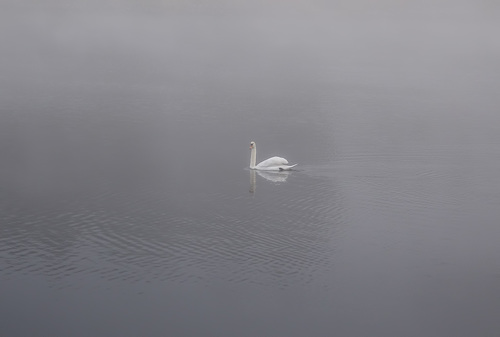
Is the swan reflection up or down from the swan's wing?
down

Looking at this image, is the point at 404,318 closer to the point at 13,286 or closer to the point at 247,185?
the point at 13,286

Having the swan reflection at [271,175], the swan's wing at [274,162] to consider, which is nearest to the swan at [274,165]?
the swan's wing at [274,162]

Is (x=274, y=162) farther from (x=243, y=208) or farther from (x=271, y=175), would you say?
(x=243, y=208)

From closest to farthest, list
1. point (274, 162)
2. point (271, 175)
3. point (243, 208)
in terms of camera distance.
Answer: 1. point (243, 208)
2. point (271, 175)
3. point (274, 162)

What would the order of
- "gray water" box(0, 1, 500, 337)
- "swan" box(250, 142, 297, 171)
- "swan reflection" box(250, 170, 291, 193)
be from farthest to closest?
1. "swan" box(250, 142, 297, 171)
2. "swan reflection" box(250, 170, 291, 193)
3. "gray water" box(0, 1, 500, 337)

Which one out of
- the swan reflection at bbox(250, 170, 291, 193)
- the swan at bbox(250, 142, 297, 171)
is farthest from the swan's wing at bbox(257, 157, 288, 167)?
the swan reflection at bbox(250, 170, 291, 193)

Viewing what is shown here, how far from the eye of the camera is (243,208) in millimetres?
19391

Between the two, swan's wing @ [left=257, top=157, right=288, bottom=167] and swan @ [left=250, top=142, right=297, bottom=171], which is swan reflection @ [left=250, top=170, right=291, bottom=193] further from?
swan's wing @ [left=257, top=157, right=288, bottom=167]

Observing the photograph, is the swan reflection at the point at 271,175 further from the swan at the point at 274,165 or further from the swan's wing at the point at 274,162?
Result: the swan's wing at the point at 274,162

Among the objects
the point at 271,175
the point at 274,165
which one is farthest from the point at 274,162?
the point at 271,175

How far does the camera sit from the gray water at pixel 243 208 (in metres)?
14.1

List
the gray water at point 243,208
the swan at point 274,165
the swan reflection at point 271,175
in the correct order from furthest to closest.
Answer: the swan at point 274,165 → the swan reflection at point 271,175 → the gray water at point 243,208

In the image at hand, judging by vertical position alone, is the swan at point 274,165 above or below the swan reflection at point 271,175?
above

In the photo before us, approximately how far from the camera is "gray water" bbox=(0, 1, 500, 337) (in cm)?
1414
